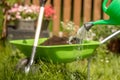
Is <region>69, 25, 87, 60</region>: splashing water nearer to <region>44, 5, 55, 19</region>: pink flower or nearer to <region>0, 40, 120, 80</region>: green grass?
<region>0, 40, 120, 80</region>: green grass

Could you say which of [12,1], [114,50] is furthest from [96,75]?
[12,1]

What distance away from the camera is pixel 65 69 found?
4.31 m

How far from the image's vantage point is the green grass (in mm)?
4004

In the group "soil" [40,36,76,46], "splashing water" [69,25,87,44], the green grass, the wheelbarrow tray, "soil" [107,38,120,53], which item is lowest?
the green grass

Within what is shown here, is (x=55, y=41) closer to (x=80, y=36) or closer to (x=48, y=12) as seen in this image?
(x=80, y=36)

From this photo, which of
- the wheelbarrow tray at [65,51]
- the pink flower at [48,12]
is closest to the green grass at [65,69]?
the wheelbarrow tray at [65,51]

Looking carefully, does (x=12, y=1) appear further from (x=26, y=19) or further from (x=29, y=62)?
(x=29, y=62)

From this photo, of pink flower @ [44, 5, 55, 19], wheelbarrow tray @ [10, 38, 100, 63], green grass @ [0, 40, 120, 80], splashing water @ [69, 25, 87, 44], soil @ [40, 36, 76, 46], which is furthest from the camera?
pink flower @ [44, 5, 55, 19]

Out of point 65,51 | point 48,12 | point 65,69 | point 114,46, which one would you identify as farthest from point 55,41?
point 48,12

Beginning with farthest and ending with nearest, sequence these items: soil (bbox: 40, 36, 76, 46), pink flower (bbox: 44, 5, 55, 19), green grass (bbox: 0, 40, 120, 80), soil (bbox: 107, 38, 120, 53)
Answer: pink flower (bbox: 44, 5, 55, 19) < soil (bbox: 107, 38, 120, 53) < soil (bbox: 40, 36, 76, 46) < green grass (bbox: 0, 40, 120, 80)

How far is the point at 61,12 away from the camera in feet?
25.3

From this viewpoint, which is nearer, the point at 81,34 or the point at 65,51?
the point at 81,34

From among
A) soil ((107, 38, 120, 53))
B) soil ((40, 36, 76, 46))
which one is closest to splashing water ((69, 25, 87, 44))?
soil ((40, 36, 76, 46))

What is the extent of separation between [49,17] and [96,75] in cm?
236
